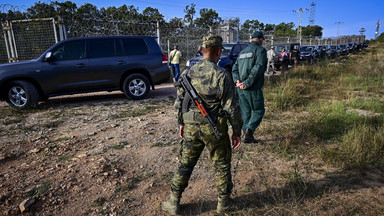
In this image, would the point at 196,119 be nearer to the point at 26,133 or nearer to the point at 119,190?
the point at 119,190

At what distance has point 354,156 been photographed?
3.19 metres

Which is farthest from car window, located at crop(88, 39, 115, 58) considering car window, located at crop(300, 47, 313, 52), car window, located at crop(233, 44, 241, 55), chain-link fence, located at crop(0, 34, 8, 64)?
car window, located at crop(300, 47, 313, 52)

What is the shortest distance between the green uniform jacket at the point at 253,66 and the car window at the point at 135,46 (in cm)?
388

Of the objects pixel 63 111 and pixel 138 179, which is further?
pixel 63 111

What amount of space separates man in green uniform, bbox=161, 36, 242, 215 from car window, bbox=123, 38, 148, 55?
499cm

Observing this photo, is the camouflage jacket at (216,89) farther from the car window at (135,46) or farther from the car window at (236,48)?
the car window at (236,48)

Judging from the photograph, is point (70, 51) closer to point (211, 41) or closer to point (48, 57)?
point (48, 57)

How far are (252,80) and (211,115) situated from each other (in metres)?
1.65

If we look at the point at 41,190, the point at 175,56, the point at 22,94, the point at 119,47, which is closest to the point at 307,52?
the point at 175,56

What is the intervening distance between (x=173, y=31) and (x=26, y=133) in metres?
9.14

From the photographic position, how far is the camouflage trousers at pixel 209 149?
2047mm

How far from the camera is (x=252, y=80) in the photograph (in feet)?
11.4

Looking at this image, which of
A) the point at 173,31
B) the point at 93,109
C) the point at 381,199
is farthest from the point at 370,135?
the point at 173,31

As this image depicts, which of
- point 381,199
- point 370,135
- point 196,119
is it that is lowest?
point 381,199
